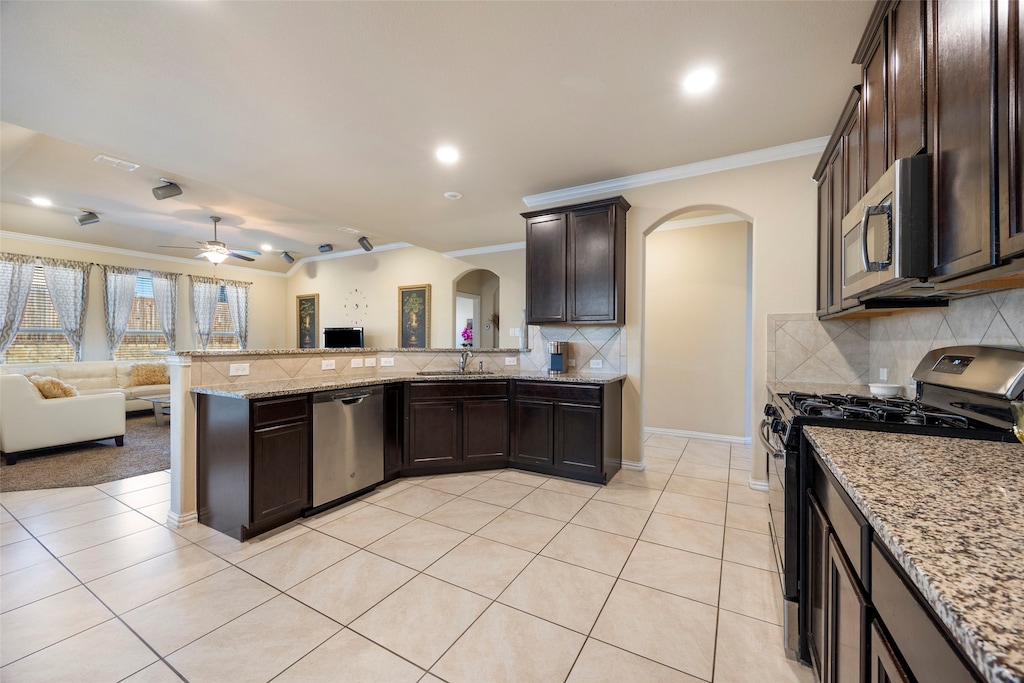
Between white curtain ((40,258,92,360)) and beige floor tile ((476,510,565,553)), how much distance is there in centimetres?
777

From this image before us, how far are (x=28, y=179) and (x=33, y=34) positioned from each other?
394 cm

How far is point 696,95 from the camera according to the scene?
2.45 metres

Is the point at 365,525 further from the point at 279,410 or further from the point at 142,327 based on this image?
the point at 142,327

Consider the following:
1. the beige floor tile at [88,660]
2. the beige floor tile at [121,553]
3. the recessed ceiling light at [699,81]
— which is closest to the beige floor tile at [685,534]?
the beige floor tile at [88,660]

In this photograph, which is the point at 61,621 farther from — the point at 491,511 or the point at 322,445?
the point at 491,511

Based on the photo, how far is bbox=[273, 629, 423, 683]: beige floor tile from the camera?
57.4 inches

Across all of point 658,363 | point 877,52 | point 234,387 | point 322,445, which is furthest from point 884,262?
point 658,363

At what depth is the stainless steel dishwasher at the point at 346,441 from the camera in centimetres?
279

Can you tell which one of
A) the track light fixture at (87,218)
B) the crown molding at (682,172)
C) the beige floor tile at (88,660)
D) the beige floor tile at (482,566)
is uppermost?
the track light fixture at (87,218)

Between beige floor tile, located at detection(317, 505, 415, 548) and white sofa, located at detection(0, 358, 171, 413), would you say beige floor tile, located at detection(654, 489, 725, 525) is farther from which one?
white sofa, located at detection(0, 358, 171, 413)

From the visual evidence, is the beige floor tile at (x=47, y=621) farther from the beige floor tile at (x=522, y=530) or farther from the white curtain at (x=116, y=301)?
the white curtain at (x=116, y=301)

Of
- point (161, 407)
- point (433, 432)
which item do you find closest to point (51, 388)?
point (161, 407)

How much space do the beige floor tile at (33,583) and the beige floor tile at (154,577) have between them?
0.53 ft

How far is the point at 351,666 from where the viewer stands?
151 cm
